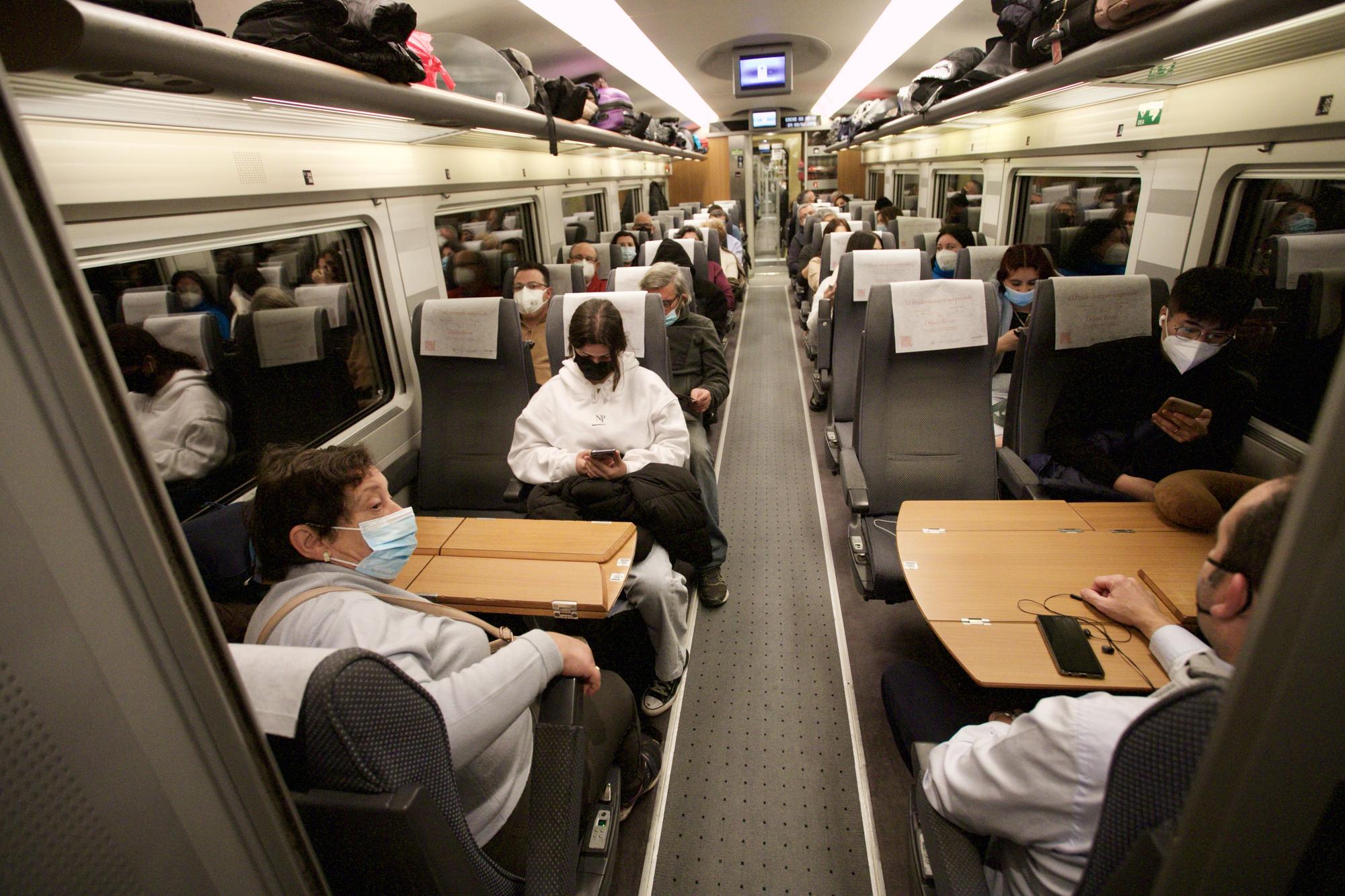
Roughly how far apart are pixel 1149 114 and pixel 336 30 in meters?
3.76

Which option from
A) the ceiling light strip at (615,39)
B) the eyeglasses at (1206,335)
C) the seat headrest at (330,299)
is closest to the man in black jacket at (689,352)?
the ceiling light strip at (615,39)

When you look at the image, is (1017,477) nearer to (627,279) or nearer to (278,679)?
(278,679)

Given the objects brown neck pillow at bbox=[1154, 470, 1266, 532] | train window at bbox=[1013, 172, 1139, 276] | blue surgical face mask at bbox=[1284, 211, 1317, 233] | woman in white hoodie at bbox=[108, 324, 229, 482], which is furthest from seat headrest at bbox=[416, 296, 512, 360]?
train window at bbox=[1013, 172, 1139, 276]

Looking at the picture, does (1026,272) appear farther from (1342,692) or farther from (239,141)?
(239,141)

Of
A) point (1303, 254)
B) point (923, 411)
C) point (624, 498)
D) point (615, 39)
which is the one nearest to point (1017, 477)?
point (923, 411)

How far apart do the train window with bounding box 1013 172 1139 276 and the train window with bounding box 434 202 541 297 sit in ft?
14.0

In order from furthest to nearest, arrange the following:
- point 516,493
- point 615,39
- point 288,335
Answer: point 615,39
point 288,335
point 516,493

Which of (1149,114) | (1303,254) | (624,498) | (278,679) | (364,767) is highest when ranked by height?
(1149,114)

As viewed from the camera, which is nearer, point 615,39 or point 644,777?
point 644,777

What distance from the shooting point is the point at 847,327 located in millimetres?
3918

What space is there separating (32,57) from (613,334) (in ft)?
6.06

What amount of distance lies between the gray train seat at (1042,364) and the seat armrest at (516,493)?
207 centimetres

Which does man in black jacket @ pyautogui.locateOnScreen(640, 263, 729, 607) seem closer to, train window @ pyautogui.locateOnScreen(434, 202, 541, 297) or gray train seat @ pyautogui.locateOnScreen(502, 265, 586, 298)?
gray train seat @ pyautogui.locateOnScreen(502, 265, 586, 298)

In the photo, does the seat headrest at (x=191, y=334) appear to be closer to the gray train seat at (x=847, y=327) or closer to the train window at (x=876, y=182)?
the gray train seat at (x=847, y=327)
